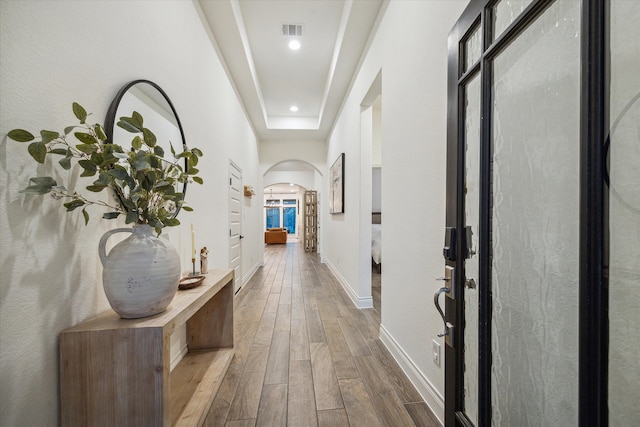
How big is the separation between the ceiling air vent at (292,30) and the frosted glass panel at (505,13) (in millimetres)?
2962

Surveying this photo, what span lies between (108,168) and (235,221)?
9.99 feet

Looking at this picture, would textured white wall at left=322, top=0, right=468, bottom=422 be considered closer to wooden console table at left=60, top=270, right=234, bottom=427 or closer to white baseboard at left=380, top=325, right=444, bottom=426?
white baseboard at left=380, top=325, right=444, bottom=426

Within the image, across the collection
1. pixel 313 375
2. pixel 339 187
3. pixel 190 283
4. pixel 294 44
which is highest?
pixel 294 44

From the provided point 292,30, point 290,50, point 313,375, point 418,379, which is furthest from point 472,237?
point 290,50

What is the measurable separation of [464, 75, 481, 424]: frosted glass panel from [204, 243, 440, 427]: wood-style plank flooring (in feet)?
2.23

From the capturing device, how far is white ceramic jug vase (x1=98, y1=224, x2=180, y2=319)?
1.03 meters

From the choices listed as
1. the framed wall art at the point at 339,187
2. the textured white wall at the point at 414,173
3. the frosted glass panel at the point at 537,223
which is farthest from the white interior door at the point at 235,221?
the frosted glass panel at the point at 537,223

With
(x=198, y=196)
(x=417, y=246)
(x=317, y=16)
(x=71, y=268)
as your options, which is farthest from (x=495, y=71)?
(x=317, y=16)

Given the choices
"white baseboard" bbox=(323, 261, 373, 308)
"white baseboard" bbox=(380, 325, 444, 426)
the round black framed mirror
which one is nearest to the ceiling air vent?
the round black framed mirror

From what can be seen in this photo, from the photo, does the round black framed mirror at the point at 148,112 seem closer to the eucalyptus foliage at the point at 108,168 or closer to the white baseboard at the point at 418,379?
the eucalyptus foliage at the point at 108,168

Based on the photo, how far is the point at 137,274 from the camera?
1.04 m

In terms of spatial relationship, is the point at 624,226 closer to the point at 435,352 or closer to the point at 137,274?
the point at 435,352

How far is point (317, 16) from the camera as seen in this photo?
3041mm

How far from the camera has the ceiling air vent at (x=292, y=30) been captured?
3213mm
